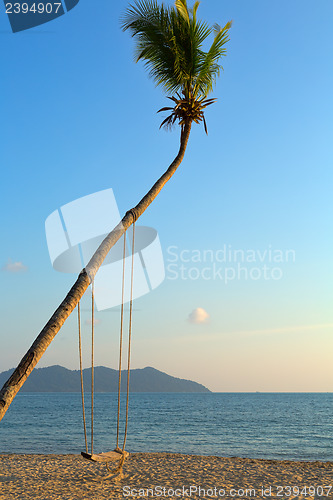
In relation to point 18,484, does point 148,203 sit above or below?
above

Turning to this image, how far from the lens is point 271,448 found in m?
23.1

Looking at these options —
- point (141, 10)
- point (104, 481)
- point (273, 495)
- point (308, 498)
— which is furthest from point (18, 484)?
point (141, 10)

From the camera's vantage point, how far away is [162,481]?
30.4 feet

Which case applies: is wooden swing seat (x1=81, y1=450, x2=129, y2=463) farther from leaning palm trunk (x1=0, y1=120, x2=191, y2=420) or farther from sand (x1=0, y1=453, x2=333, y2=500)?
leaning palm trunk (x1=0, y1=120, x2=191, y2=420)

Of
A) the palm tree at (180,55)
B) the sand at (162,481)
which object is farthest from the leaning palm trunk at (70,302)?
the sand at (162,481)

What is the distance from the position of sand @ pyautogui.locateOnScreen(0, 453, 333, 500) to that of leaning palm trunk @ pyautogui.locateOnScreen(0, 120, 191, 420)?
423 centimetres

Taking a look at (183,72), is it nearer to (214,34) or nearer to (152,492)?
(214,34)

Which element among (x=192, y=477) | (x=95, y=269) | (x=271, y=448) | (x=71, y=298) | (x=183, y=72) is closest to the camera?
(x=71, y=298)

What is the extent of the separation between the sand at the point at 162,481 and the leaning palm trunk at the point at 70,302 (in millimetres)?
4227

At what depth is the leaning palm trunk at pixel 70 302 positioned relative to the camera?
15.2 feet

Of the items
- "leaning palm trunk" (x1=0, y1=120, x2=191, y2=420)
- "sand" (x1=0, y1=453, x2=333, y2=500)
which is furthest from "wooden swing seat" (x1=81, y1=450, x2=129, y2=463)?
"leaning palm trunk" (x1=0, y1=120, x2=191, y2=420)

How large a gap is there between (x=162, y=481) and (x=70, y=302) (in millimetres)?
5977

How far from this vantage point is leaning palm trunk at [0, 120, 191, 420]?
464cm

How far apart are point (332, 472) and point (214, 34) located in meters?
10.4
